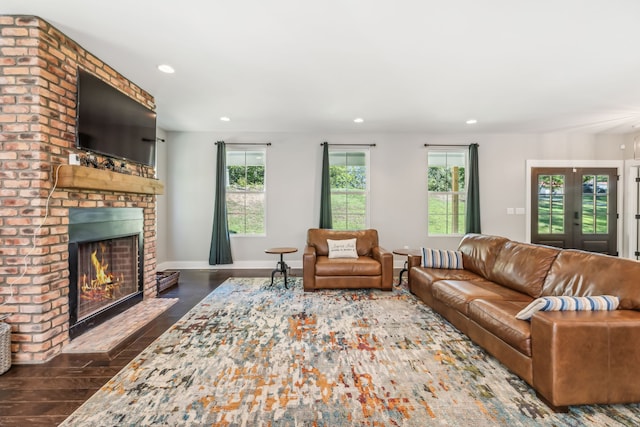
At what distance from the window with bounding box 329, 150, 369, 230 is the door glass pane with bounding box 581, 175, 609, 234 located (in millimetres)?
4255

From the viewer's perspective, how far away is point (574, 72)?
10.0 ft

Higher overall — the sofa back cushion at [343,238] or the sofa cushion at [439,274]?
the sofa back cushion at [343,238]

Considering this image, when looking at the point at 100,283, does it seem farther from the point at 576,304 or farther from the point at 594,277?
the point at 594,277

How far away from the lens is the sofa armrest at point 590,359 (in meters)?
1.64

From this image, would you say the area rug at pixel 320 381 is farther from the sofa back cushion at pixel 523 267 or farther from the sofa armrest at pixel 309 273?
the sofa armrest at pixel 309 273

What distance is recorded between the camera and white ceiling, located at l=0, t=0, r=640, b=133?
2.12 metres

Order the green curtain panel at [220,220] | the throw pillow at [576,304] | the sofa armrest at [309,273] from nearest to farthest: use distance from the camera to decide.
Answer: the throw pillow at [576,304] < the sofa armrest at [309,273] < the green curtain panel at [220,220]

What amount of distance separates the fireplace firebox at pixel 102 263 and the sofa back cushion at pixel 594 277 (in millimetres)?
4167

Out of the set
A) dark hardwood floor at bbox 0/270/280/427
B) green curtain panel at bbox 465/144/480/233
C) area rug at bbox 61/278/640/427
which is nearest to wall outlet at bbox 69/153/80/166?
dark hardwood floor at bbox 0/270/280/427

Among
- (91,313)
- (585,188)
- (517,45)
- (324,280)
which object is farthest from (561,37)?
(91,313)

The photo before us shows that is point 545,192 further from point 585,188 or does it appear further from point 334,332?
point 334,332

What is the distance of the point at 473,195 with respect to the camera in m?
5.56

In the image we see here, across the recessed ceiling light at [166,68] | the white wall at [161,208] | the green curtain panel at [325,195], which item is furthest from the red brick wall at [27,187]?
the green curtain panel at [325,195]

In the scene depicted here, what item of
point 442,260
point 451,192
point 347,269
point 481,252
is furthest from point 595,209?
point 347,269
